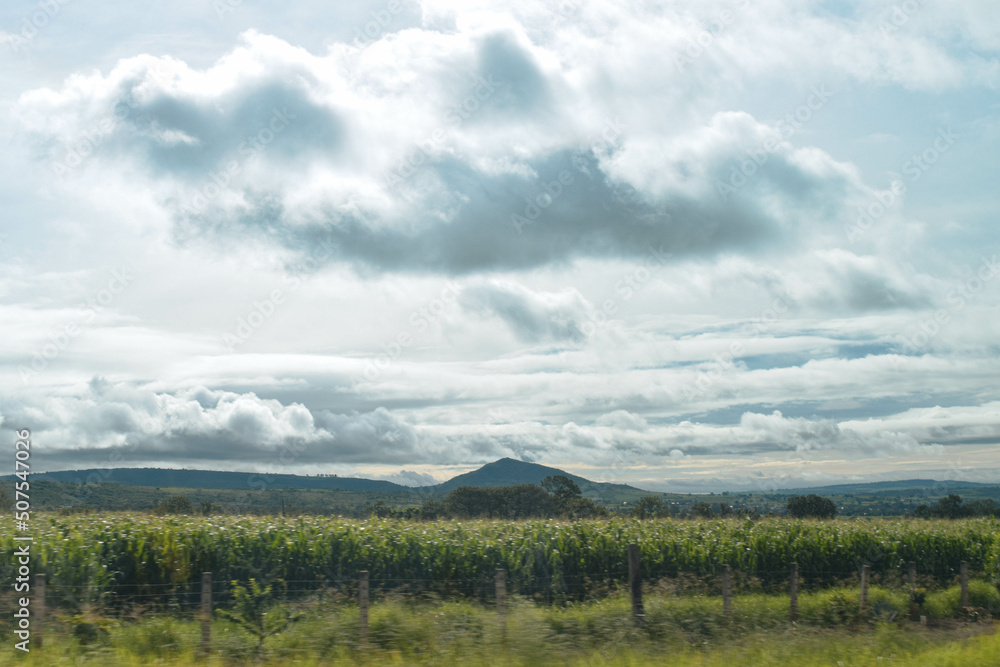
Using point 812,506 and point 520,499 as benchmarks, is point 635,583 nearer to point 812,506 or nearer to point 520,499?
point 520,499

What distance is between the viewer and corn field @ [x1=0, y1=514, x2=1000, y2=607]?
62.2 ft

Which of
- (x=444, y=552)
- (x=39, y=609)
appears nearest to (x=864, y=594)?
(x=444, y=552)

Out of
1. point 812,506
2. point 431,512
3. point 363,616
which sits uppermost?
point 363,616

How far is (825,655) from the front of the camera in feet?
38.8

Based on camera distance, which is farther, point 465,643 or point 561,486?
point 561,486

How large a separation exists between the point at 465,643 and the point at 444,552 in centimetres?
1153

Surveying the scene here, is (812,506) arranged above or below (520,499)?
below

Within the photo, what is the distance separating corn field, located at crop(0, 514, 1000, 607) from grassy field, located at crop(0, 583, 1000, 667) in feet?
6.92

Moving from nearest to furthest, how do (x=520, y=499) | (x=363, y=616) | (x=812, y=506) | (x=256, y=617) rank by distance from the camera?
(x=256, y=617) < (x=363, y=616) < (x=520, y=499) < (x=812, y=506)

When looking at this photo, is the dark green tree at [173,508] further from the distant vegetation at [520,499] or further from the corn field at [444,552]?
the distant vegetation at [520,499]

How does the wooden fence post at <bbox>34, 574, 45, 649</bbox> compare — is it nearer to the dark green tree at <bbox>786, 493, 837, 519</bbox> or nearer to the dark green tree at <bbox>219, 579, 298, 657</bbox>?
the dark green tree at <bbox>219, 579, 298, 657</bbox>

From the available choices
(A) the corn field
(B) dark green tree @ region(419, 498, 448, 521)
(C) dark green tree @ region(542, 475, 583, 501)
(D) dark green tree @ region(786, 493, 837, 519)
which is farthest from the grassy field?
(D) dark green tree @ region(786, 493, 837, 519)

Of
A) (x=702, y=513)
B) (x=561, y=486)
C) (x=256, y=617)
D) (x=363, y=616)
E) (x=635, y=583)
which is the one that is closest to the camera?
(x=256, y=617)

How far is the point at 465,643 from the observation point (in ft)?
37.0
